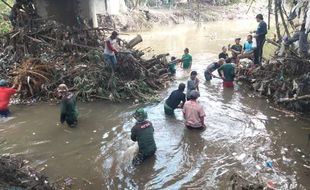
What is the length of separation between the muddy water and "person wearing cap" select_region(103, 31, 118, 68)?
61.7 inches

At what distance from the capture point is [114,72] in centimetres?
1362

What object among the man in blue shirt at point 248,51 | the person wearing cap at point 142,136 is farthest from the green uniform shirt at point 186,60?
the person wearing cap at point 142,136

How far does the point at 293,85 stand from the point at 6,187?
844cm

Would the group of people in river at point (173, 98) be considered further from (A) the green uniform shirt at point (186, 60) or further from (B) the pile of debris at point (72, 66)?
(B) the pile of debris at point (72, 66)

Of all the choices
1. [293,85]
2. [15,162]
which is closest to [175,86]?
[293,85]

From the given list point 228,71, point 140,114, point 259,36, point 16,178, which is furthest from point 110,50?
point 16,178

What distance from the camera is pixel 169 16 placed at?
39.8m

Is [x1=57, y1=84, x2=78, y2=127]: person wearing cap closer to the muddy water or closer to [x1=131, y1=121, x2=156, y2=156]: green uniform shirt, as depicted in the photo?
the muddy water

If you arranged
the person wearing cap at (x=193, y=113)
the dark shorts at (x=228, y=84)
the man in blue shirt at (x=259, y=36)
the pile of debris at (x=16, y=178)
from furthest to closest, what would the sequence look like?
1. the dark shorts at (x=228, y=84)
2. the man in blue shirt at (x=259, y=36)
3. the person wearing cap at (x=193, y=113)
4. the pile of debris at (x=16, y=178)

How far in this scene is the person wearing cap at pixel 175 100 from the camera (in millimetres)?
11234

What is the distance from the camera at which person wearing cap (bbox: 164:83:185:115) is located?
1123 cm

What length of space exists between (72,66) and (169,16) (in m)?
27.0

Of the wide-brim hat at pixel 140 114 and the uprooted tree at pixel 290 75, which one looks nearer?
the wide-brim hat at pixel 140 114

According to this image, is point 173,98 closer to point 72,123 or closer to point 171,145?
point 171,145
